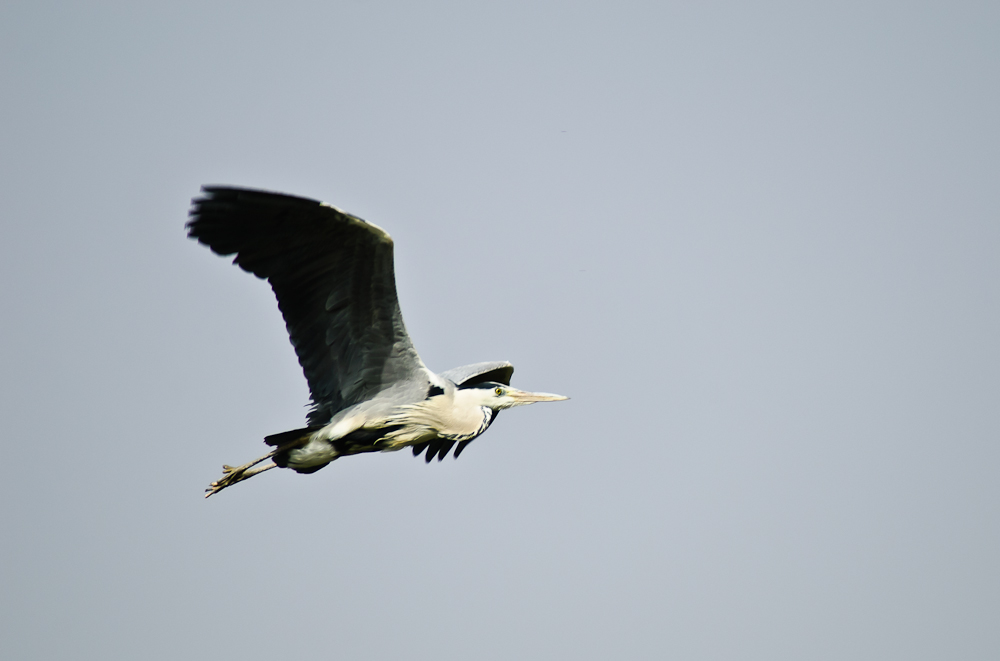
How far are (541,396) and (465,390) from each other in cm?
114

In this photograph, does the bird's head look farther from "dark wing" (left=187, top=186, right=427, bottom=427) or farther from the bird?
"dark wing" (left=187, top=186, right=427, bottom=427)

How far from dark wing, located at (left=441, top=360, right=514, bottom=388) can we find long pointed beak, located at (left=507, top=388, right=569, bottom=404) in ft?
1.46

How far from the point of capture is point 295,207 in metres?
9.14

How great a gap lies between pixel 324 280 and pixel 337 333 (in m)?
0.60

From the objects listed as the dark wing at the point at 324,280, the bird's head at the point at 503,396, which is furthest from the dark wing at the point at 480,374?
the dark wing at the point at 324,280

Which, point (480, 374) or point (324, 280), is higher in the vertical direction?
point (324, 280)

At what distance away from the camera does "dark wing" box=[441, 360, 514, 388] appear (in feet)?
38.0

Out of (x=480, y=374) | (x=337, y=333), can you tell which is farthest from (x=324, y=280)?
(x=480, y=374)

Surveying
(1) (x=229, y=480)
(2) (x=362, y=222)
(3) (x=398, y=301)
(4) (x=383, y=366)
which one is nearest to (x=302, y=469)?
(1) (x=229, y=480)

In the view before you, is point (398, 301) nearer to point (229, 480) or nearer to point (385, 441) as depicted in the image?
point (385, 441)

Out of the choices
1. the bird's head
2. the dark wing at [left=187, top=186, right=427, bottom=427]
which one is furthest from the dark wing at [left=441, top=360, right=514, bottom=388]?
the dark wing at [left=187, top=186, right=427, bottom=427]

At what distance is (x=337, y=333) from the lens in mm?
10055

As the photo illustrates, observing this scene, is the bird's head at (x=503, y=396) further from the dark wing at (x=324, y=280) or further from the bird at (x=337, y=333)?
the dark wing at (x=324, y=280)

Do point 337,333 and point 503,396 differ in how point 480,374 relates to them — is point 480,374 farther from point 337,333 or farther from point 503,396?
point 337,333
